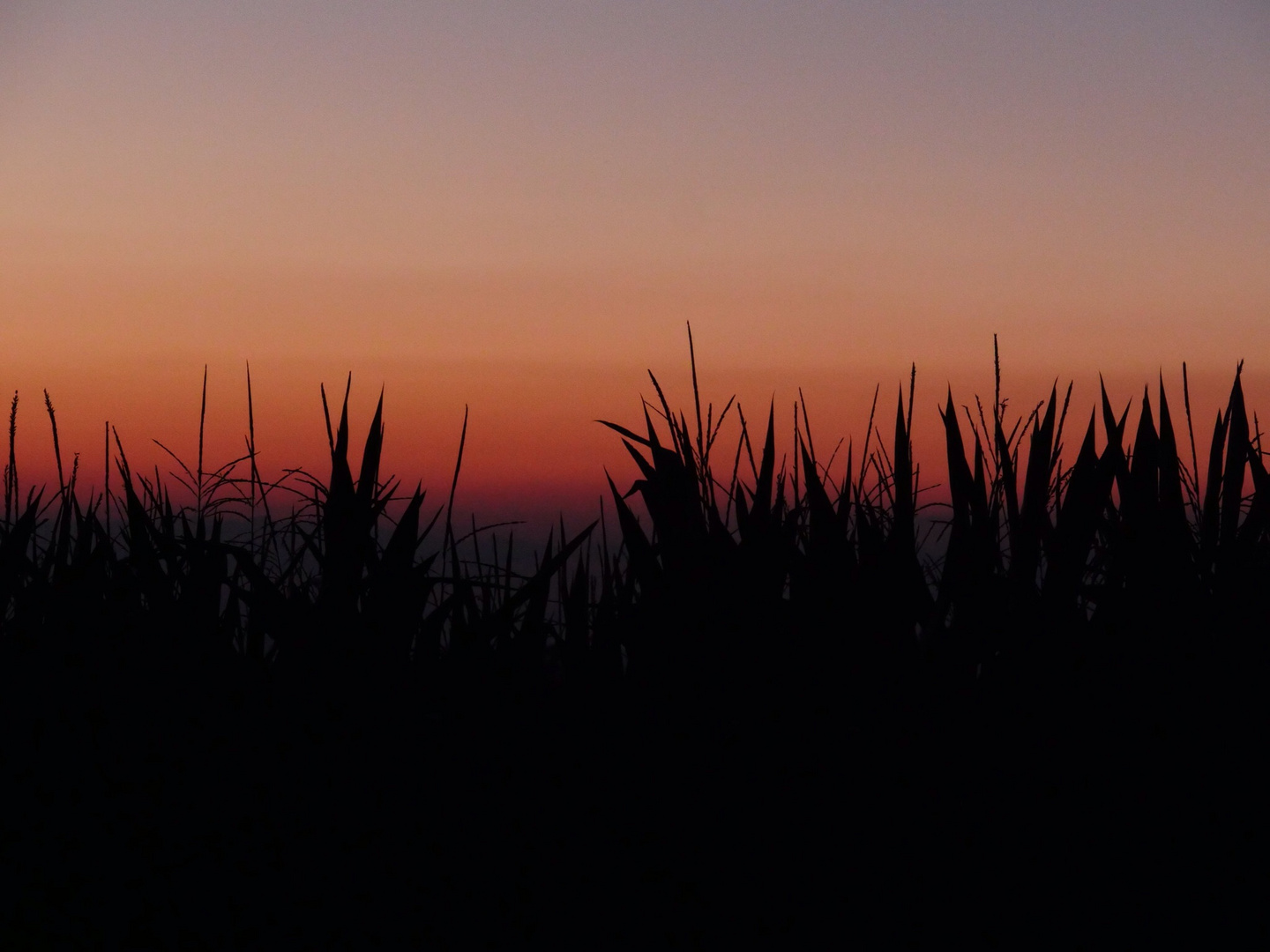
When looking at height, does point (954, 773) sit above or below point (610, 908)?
above

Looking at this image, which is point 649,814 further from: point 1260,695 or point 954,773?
point 1260,695

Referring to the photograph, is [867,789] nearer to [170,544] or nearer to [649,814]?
[649,814]

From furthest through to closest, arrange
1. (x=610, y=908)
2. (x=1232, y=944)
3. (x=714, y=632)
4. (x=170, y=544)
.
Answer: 1. (x=170, y=544)
2. (x=714, y=632)
3. (x=610, y=908)
4. (x=1232, y=944)

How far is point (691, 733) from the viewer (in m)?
2.27

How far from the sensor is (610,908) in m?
2.19

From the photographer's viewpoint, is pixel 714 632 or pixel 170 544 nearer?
pixel 714 632

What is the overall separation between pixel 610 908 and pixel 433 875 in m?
0.34

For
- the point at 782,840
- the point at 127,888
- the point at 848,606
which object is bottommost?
the point at 127,888

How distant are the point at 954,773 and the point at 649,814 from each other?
56 centimetres

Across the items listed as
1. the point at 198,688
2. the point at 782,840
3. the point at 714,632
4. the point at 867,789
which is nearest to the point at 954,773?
the point at 867,789

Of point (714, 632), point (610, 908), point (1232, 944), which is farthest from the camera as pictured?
point (714, 632)

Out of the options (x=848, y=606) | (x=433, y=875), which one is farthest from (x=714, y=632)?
(x=433, y=875)

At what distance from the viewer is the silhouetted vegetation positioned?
2182mm

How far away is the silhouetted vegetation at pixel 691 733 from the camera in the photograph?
218 centimetres
